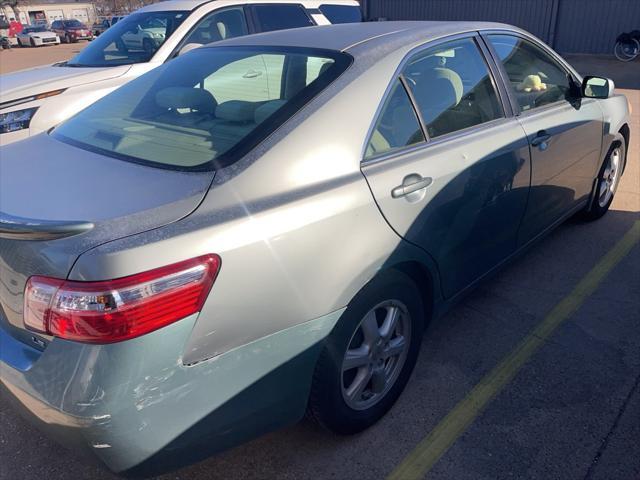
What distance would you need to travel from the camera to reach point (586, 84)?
387cm

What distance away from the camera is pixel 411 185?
2.38m

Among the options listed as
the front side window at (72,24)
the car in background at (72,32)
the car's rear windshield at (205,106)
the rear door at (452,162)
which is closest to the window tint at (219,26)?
the car's rear windshield at (205,106)

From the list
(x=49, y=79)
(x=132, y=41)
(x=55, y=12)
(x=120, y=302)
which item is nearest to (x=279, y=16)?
(x=132, y=41)

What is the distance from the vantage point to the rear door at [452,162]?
2393 mm

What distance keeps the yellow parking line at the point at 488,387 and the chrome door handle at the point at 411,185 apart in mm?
1076

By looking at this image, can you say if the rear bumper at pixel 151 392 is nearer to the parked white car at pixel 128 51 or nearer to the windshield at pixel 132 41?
the parked white car at pixel 128 51

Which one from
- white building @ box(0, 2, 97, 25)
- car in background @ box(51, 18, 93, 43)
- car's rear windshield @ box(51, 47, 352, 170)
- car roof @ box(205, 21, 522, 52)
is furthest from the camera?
white building @ box(0, 2, 97, 25)

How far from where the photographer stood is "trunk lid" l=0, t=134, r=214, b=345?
1724 millimetres

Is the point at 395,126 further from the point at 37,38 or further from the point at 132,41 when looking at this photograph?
the point at 37,38

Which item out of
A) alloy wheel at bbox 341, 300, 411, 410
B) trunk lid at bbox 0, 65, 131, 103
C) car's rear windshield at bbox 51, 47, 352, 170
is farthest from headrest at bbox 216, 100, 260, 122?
trunk lid at bbox 0, 65, 131, 103

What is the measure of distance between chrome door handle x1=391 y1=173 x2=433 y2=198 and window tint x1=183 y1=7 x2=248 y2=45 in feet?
14.5

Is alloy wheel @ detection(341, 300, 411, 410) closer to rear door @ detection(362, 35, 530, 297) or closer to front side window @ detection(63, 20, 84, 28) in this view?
rear door @ detection(362, 35, 530, 297)

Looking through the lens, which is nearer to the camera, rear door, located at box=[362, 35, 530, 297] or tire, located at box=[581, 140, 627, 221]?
rear door, located at box=[362, 35, 530, 297]

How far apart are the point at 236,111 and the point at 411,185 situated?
32.5 inches
